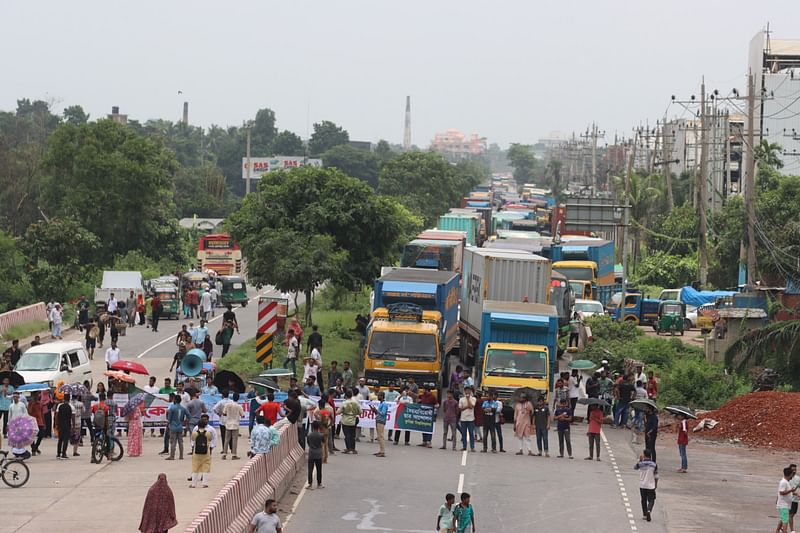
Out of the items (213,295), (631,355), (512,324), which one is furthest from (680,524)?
(213,295)

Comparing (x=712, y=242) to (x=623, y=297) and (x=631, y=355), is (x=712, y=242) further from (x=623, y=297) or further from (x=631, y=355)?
(x=631, y=355)

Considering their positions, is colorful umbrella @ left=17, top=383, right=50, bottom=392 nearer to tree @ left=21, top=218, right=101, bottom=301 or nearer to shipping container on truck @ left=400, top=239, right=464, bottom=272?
shipping container on truck @ left=400, top=239, right=464, bottom=272

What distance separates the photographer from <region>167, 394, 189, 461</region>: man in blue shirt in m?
27.2

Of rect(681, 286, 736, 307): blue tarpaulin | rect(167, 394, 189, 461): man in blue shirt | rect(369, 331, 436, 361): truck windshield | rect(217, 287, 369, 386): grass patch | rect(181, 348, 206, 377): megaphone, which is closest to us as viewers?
rect(167, 394, 189, 461): man in blue shirt

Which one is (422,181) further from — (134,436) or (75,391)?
(134,436)

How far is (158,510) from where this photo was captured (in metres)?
18.1

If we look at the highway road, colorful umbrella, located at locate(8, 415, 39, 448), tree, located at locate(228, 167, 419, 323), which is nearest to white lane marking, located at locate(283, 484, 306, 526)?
the highway road

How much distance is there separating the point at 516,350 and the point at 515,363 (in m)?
0.42

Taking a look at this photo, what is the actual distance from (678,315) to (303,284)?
1977 centimetres

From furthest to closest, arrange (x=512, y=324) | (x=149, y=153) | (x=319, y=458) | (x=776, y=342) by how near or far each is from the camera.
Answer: (x=149, y=153), (x=776, y=342), (x=512, y=324), (x=319, y=458)

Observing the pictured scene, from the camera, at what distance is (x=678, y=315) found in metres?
58.8

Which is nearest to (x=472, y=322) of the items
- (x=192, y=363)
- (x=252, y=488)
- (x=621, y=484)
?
(x=192, y=363)

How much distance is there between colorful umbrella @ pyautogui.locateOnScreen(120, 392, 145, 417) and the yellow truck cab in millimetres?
7812

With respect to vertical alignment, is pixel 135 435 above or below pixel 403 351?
below
